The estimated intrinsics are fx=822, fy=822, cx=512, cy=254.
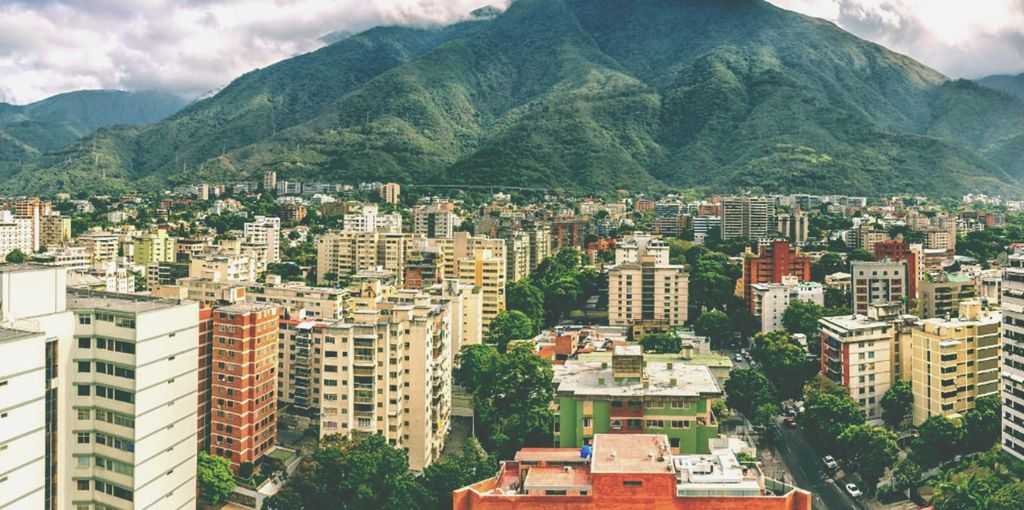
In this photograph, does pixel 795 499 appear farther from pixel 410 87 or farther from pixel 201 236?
pixel 410 87

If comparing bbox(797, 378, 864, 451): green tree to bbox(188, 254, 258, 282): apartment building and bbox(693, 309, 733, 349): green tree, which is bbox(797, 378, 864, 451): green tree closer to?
bbox(693, 309, 733, 349): green tree

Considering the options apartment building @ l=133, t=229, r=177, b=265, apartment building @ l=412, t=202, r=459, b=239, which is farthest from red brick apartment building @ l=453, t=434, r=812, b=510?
apartment building @ l=412, t=202, r=459, b=239

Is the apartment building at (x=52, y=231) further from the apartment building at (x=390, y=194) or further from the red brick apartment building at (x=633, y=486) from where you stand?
the red brick apartment building at (x=633, y=486)

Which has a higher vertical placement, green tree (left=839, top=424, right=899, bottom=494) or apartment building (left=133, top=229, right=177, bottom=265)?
apartment building (left=133, top=229, right=177, bottom=265)

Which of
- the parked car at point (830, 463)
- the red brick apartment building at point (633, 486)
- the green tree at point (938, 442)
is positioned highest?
the red brick apartment building at point (633, 486)

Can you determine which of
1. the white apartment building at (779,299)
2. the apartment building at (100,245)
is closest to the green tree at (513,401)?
the white apartment building at (779,299)

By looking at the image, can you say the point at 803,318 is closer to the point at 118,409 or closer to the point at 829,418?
the point at 829,418
